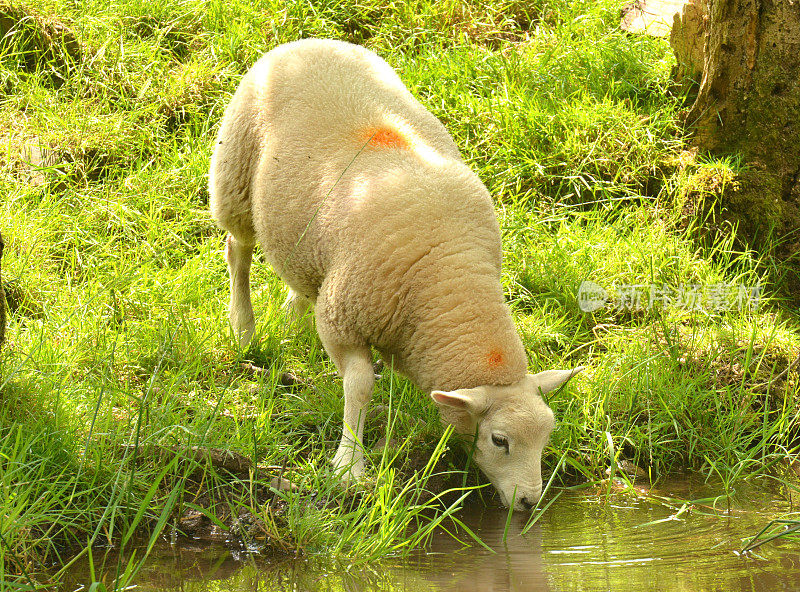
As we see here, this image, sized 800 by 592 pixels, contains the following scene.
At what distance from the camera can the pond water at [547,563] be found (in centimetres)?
341

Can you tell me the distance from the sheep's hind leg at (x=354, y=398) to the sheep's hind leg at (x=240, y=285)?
40.0 inches

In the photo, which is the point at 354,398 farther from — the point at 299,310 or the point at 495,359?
the point at 299,310

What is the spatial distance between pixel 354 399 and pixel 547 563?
1190mm

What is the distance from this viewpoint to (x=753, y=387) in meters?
5.01

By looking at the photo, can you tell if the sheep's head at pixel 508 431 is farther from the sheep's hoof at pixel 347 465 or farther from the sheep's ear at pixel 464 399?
the sheep's hoof at pixel 347 465

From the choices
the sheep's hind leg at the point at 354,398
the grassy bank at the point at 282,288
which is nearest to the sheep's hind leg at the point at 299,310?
the grassy bank at the point at 282,288

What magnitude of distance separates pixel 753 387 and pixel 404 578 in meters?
2.44

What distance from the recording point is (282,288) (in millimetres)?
5859

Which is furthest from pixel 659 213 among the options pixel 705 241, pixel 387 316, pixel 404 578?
pixel 404 578

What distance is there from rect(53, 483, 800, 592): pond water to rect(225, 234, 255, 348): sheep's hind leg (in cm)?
179

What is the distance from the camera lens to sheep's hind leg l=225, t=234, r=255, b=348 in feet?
17.8

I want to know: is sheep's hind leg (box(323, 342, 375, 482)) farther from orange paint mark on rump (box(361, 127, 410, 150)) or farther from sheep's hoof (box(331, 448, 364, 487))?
orange paint mark on rump (box(361, 127, 410, 150))

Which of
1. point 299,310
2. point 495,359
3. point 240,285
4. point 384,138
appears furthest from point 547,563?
point 240,285

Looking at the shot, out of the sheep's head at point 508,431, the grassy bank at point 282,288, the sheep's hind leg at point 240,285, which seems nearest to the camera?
the grassy bank at point 282,288
